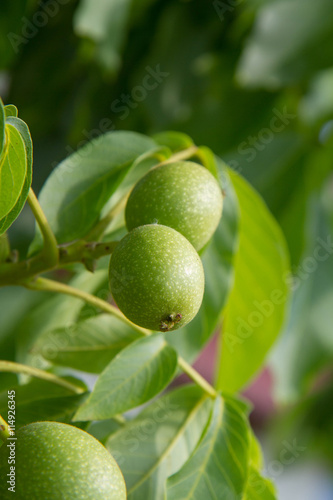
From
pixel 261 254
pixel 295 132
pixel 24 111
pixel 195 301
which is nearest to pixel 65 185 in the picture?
pixel 195 301

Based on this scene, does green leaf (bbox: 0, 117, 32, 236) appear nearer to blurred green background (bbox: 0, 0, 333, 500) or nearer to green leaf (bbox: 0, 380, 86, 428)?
green leaf (bbox: 0, 380, 86, 428)

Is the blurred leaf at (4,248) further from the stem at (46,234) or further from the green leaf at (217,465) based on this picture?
the green leaf at (217,465)

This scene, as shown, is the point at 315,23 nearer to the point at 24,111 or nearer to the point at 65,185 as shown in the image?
the point at 24,111

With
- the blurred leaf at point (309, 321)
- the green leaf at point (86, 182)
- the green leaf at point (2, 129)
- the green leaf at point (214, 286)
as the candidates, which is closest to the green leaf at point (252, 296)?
the green leaf at point (214, 286)

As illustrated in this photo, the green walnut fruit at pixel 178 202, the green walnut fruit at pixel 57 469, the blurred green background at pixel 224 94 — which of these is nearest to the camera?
the green walnut fruit at pixel 57 469

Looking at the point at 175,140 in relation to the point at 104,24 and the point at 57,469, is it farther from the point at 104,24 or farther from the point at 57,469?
the point at 57,469

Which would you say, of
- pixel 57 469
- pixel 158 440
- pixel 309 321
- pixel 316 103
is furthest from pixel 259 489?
pixel 316 103
